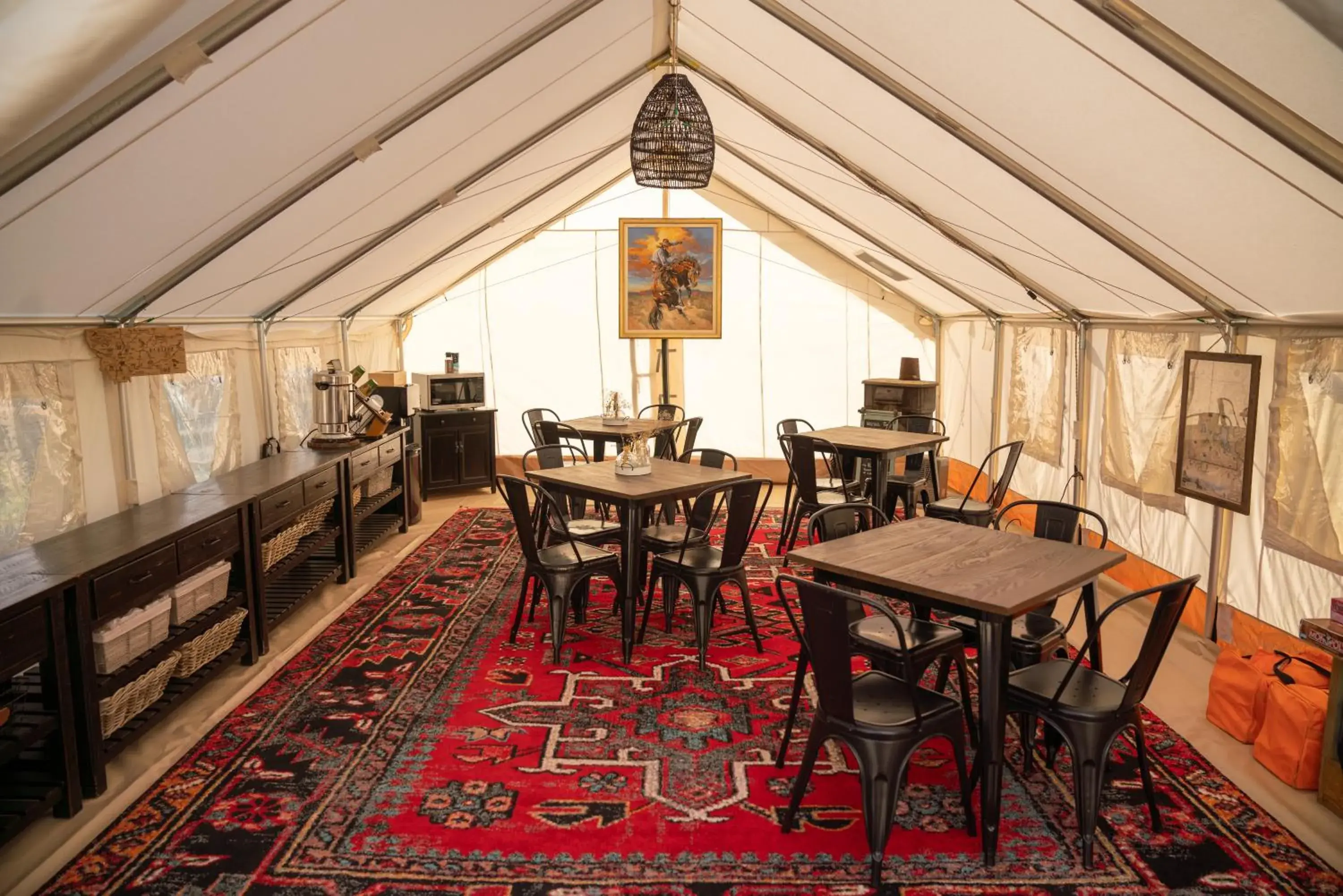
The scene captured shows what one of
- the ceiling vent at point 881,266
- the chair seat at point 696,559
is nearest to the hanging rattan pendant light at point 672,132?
the chair seat at point 696,559

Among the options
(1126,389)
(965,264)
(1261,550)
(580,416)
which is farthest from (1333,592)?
(580,416)

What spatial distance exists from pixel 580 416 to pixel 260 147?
19.8 ft

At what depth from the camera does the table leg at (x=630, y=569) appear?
480 cm

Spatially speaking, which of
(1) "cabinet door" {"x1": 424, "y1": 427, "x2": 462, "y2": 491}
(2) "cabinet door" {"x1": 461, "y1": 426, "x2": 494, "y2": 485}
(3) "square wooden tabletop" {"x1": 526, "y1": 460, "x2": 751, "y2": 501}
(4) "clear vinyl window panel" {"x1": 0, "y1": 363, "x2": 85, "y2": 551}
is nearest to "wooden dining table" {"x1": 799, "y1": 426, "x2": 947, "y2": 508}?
(3) "square wooden tabletop" {"x1": 526, "y1": 460, "x2": 751, "y2": 501}

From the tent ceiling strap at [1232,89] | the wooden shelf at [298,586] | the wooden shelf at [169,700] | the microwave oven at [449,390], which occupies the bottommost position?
the wooden shelf at [169,700]

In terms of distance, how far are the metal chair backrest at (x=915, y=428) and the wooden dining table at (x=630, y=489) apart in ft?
8.76

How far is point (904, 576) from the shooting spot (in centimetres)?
333

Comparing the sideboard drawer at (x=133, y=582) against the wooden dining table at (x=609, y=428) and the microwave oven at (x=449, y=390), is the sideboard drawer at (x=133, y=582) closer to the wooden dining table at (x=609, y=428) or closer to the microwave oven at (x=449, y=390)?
the wooden dining table at (x=609, y=428)

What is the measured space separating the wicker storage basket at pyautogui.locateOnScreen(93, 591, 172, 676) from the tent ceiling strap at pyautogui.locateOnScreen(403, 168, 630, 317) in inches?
234

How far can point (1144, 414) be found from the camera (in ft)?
18.8

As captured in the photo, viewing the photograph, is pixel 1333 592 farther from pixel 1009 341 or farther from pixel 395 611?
pixel 395 611

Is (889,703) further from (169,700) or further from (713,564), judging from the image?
(169,700)

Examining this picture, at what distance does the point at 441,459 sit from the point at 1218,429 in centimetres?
646

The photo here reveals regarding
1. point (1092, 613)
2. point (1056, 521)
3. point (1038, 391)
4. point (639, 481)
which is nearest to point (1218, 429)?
point (1056, 521)
